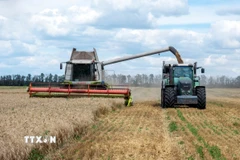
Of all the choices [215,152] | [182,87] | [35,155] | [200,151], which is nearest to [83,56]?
[182,87]

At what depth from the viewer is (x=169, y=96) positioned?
23.1m

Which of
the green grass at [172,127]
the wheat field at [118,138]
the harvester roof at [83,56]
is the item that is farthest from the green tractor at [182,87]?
the green grass at [172,127]

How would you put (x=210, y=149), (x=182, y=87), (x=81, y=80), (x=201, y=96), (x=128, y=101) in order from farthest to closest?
1. (x=81, y=80)
2. (x=128, y=101)
3. (x=182, y=87)
4. (x=201, y=96)
5. (x=210, y=149)

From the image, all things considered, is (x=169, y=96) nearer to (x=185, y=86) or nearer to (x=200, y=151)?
(x=185, y=86)

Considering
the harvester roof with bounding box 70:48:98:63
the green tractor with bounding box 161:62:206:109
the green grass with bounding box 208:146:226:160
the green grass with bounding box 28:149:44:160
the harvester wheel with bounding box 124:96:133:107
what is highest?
the harvester roof with bounding box 70:48:98:63

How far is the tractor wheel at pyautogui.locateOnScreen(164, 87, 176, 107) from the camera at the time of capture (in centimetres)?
2300

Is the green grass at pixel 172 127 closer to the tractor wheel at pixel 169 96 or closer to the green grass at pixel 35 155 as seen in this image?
the green grass at pixel 35 155

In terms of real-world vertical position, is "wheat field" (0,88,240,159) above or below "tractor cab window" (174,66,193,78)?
below

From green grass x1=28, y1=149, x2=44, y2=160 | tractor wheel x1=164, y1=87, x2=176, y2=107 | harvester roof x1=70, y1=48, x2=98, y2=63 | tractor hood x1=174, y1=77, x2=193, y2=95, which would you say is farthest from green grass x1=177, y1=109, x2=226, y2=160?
harvester roof x1=70, y1=48, x2=98, y2=63

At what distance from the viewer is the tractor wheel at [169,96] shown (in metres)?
23.0

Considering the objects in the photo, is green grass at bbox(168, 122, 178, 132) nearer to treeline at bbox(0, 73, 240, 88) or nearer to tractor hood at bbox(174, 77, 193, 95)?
tractor hood at bbox(174, 77, 193, 95)

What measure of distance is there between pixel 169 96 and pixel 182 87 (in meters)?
1.04

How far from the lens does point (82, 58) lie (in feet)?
96.7

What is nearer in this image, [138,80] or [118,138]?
[118,138]
